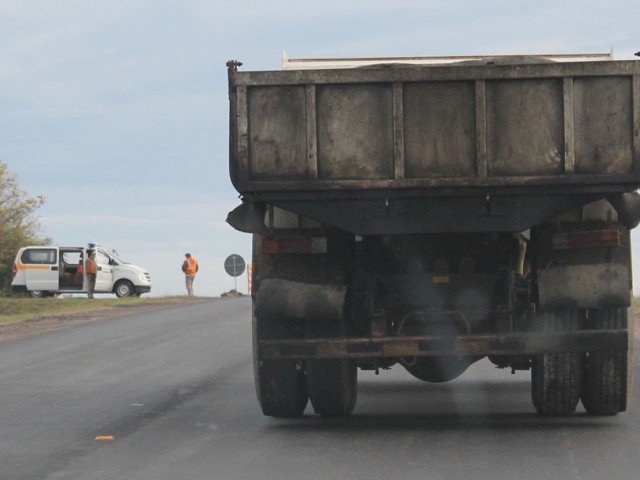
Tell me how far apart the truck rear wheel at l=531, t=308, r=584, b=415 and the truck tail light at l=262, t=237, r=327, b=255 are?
175 cm

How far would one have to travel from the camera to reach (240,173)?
10.2m

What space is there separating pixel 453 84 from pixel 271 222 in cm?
170

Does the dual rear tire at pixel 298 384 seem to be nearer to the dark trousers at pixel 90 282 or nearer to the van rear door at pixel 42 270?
the dark trousers at pixel 90 282

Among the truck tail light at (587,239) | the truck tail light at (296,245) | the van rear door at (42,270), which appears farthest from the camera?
the van rear door at (42,270)

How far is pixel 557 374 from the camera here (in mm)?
11031

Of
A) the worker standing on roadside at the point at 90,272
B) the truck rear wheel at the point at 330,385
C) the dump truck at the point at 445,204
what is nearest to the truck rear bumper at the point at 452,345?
the dump truck at the point at 445,204

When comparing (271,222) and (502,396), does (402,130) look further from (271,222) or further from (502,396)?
(502,396)

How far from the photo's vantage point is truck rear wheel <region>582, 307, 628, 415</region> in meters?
→ 10.8

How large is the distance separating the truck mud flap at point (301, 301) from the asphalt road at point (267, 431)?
898 mm

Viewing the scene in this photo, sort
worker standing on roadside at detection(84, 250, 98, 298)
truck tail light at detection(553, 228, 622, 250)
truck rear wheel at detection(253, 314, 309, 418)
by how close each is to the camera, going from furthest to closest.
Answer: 1. worker standing on roadside at detection(84, 250, 98, 298)
2. truck rear wheel at detection(253, 314, 309, 418)
3. truck tail light at detection(553, 228, 622, 250)

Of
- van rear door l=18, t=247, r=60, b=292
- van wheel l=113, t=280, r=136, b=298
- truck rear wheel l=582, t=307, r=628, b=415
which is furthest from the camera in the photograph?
van wheel l=113, t=280, r=136, b=298

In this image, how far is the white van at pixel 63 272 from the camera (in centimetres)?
4784

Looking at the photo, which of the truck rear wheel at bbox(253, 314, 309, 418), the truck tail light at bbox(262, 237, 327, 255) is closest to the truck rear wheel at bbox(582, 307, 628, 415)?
the truck tail light at bbox(262, 237, 327, 255)

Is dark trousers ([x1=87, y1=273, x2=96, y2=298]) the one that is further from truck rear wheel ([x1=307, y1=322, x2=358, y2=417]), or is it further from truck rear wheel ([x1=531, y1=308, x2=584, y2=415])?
truck rear wheel ([x1=531, y1=308, x2=584, y2=415])
